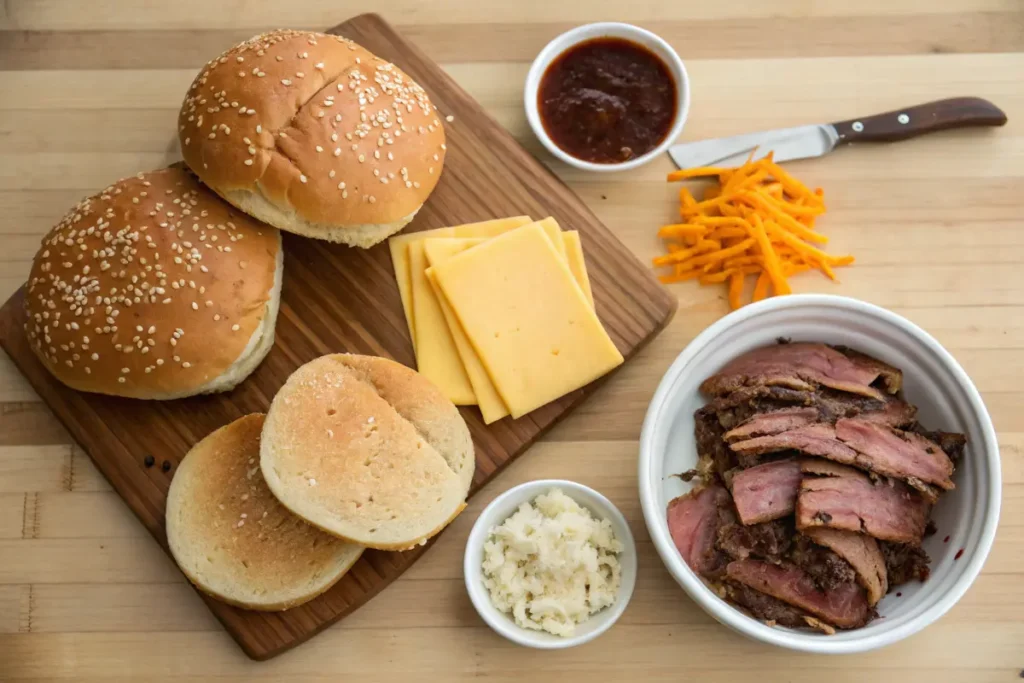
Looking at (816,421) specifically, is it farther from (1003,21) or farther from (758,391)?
(1003,21)

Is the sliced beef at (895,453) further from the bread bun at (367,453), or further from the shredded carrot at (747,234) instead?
the bread bun at (367,453)

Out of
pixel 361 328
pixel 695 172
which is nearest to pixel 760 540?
pixel 695 172

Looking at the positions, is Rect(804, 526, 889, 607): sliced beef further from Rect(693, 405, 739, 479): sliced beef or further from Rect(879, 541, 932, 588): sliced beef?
Rect(693, 405, 739, 479): sliced beef

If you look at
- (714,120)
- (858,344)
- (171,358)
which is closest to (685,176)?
(714,120)

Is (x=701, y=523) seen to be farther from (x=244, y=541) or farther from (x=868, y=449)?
(x=244, y=541)

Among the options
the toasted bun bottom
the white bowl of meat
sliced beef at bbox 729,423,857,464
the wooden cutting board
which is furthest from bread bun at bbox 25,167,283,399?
sliced beef at bbox 729,423,857,464

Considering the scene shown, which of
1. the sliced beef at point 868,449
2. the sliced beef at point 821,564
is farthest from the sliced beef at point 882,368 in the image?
the sliced beef at point 821,564
